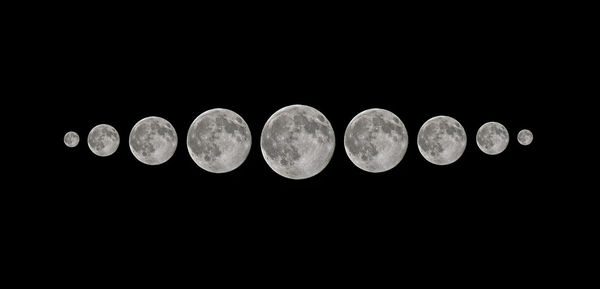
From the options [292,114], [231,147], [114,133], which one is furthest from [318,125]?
[114,133]

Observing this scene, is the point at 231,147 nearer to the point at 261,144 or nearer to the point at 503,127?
the point at 261,144

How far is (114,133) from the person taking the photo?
1219cm

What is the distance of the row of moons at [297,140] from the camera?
904 cm

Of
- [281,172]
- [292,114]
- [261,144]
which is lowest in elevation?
[281,172]

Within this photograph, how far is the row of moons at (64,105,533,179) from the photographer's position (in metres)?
9.04

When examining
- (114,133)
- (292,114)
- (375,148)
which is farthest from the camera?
(114,133)

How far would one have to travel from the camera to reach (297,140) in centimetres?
892

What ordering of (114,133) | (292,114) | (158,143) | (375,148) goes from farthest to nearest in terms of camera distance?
1. (114,133)
2. (158,143)
3. (375,148)
4. (292,114)

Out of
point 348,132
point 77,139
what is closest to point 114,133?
point 77,139

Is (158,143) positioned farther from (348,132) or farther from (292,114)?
(348,132)

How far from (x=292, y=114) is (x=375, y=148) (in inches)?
84.5

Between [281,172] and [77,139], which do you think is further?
[77,139]

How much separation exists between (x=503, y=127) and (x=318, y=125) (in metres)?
6.58

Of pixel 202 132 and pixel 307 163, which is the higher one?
pixel 202 132
